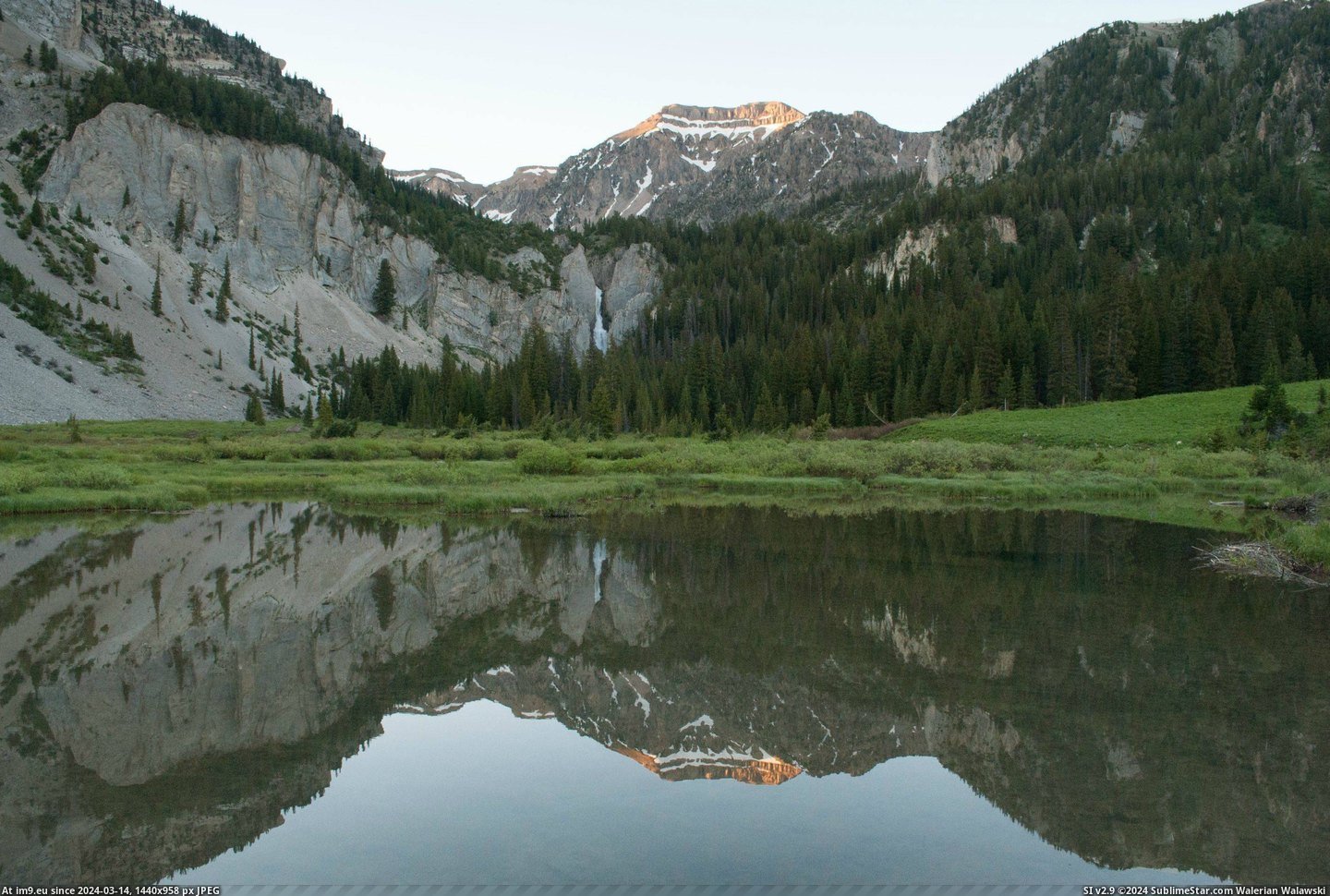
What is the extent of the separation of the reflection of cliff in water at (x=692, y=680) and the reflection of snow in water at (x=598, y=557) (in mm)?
145

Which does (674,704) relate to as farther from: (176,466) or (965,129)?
(965,129)

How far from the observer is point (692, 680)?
37.4 ft

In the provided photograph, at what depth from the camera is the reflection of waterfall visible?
164 metres

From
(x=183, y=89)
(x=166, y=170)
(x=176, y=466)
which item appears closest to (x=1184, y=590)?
(x=176, y=466)

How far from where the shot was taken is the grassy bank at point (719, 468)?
109 ft

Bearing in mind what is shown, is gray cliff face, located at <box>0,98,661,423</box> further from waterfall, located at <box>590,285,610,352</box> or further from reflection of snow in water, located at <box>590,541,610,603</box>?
reflection of snow in water, located at <box>590,541,610,603</box>

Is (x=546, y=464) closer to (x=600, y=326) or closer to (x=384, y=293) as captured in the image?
(x=384, y=293)

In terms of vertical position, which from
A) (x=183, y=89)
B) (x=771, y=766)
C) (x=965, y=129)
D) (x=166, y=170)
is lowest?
(x=771, y=766)

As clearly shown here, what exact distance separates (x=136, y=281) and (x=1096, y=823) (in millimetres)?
110724

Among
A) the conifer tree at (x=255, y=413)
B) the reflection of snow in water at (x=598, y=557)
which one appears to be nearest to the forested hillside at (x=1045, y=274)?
the conifer tree at (x=255, y=413)

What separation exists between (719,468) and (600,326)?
394 ft

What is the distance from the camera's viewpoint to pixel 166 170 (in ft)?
369

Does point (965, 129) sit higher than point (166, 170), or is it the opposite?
point (965, 129)

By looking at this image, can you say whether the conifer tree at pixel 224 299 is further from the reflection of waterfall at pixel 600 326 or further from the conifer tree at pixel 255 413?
the reflection of waterfall at pixel 600 326
